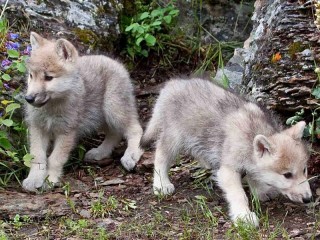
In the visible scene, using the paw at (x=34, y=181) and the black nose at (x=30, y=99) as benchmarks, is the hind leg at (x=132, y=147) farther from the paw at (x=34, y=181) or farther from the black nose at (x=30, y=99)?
the black nose at (x=30, y=99)

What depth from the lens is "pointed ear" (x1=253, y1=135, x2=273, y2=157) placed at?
18.2 feet

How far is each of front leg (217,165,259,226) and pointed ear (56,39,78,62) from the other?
1.89 m

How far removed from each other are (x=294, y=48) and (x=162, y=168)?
5.18 ft

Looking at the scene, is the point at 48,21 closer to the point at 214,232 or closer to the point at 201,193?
the point at 201,193

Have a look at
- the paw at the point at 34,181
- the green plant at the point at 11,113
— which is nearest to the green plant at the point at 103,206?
the paw at the point at 34,181

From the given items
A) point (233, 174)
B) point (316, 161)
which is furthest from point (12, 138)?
point (316, 161)

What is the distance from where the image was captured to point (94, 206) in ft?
19.6

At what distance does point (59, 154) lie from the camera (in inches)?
265

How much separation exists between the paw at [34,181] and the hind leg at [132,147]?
2.81 feet

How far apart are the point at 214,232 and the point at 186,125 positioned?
1052 mm

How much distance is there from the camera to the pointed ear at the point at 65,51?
6.69 metres

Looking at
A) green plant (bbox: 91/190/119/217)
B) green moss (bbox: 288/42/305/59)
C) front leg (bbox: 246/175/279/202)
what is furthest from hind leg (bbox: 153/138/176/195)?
green moss (bbox: 288/42/305/59)

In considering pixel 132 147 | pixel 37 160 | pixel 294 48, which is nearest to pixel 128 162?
pixel 132 147

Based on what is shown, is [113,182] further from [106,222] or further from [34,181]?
[106,222]
